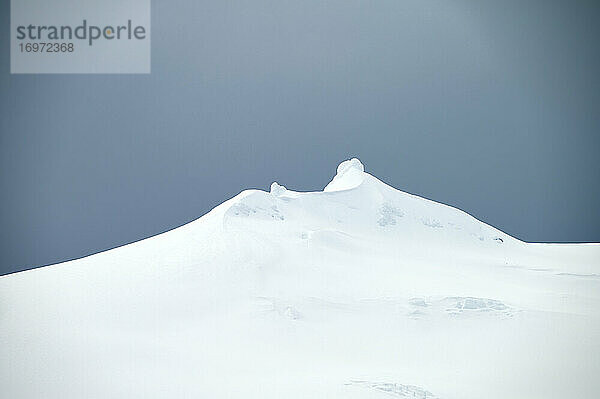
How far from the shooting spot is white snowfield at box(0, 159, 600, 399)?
12.7 feet

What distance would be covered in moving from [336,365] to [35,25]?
5.34 metres

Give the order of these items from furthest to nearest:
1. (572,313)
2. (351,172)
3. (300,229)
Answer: (351,172) → (300,229) → (572,313)

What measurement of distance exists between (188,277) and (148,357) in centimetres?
192

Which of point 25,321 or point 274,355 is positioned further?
point 25,321

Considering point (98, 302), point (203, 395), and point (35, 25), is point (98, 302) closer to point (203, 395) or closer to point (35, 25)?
point (203, 395)

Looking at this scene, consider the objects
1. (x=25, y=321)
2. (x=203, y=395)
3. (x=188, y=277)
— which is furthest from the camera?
(x=188, y=277)

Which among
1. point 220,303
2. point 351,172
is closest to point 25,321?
point 220,303

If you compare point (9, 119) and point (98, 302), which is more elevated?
point (9, 119)

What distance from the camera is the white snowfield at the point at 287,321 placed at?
12.7 ft

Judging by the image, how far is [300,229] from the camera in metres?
8.30

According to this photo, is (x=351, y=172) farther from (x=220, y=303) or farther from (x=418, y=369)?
(x=418, y=369)

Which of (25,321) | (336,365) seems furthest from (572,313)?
(25,321)

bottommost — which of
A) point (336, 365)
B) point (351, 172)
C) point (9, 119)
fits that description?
point (336, 365)

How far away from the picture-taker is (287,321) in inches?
200
